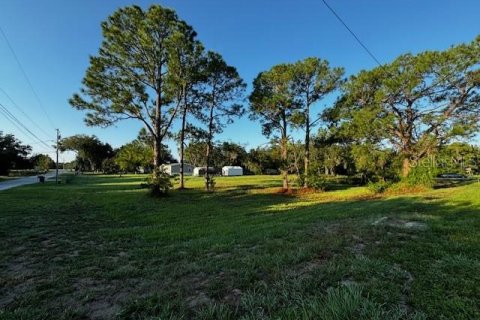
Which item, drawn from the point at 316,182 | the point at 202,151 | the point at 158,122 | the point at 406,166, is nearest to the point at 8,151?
the point at 202,151

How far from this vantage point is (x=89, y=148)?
7525 centimetres

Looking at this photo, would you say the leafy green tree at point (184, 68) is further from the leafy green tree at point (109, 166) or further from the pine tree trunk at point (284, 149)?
the leafy green tree at point (109, 166)

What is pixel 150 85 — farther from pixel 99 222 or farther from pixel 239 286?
pixel 239 286

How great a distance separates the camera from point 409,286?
9.17 feet

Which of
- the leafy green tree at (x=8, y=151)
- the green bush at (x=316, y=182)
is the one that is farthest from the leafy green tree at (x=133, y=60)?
the leafy green tree at (x=8, y=151)

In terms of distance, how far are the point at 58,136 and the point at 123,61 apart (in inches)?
794

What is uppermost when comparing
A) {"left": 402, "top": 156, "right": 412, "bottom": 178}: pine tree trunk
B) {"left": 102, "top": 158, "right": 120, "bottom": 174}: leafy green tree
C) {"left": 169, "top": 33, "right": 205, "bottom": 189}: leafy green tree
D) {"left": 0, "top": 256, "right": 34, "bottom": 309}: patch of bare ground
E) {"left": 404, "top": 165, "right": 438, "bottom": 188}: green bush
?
{"left": 169, "top": 33, "right": 205, "bottom": 189}: leafy green tree

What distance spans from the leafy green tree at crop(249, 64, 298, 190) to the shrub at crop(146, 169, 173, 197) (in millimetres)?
8229

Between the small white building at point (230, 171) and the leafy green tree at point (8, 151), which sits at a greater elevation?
the leafy green tree at point (8, 151)

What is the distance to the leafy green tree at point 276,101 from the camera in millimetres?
19750

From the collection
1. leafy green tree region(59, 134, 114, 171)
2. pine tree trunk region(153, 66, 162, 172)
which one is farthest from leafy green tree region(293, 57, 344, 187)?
leafy green tree region(59, 134, 114, 171)

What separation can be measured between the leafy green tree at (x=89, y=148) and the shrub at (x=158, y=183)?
223ft

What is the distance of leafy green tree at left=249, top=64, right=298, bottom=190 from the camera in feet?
64.8

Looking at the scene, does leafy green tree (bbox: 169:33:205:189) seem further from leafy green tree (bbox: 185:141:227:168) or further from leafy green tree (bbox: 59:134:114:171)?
leafy green tree (bbox: 59:134:114:171)
